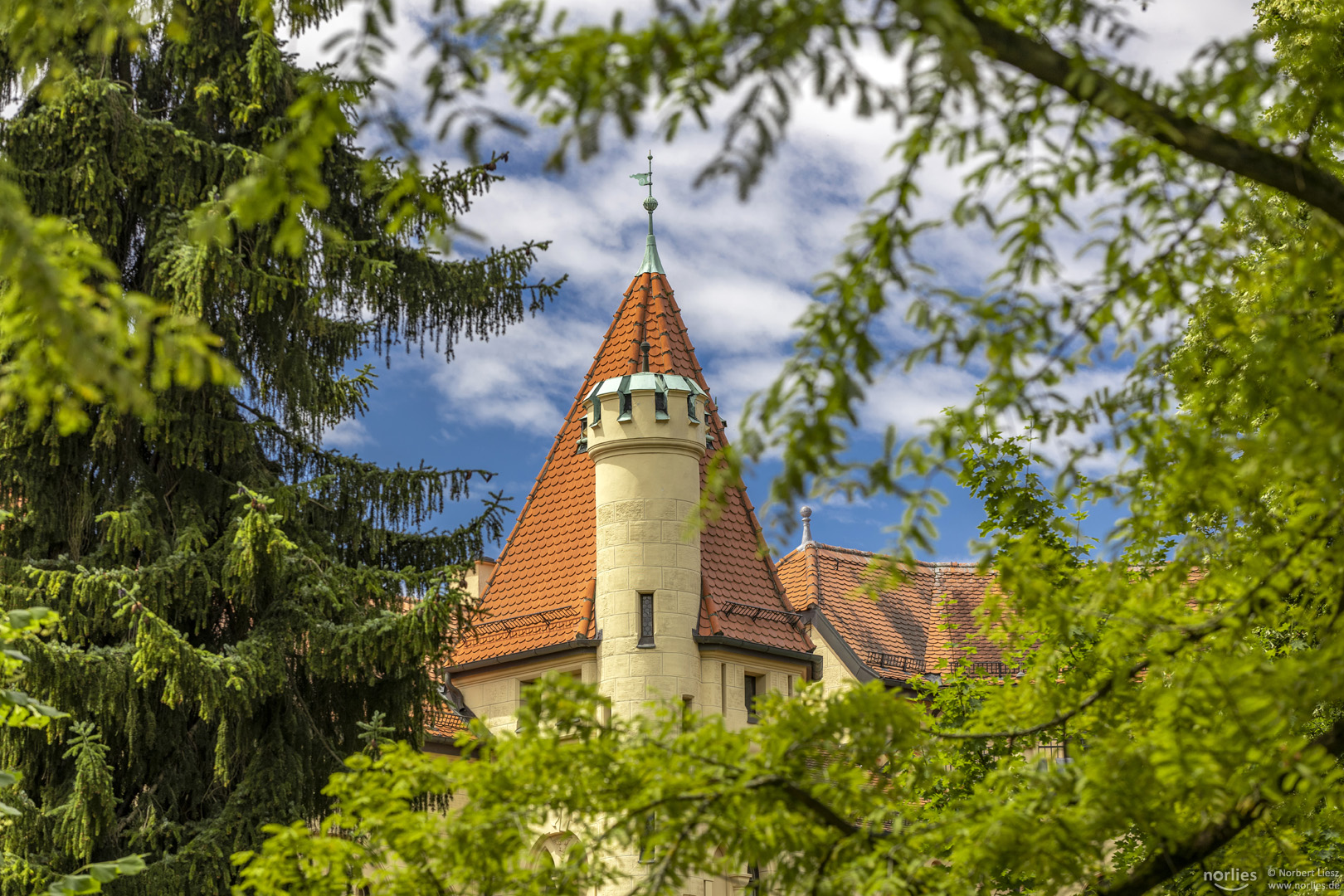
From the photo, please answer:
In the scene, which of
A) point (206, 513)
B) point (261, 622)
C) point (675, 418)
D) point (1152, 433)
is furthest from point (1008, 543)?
point (675, 418)

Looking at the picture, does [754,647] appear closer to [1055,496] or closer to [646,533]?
[646,533]

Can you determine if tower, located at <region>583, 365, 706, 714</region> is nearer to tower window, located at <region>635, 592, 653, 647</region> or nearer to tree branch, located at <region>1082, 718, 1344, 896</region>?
tower window, located at <region>635, 592, 653, 647</region>

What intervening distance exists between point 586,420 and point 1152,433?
52.0 ft

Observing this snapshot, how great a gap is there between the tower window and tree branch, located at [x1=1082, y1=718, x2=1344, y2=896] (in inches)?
560

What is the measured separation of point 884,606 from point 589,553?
376 inches

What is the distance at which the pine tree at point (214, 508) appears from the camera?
11734 millimetres

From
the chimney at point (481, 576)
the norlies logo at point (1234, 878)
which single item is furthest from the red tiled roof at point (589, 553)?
the norlies logo at point (1234, 878)

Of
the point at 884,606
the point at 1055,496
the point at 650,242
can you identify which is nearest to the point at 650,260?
the point at 650,242

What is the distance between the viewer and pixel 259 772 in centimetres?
1242

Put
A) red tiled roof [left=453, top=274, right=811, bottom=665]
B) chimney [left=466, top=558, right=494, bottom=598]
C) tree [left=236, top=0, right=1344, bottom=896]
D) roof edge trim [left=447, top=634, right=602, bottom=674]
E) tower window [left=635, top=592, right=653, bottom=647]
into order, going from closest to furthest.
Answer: tree [left=236, top=0, right=1344, bottom=896] < tower window [left=635, top=592, right=653, bottom=647] < roof edge trim [left=447, top=634, right=602, bottom=674] < red tiled roof [left=453, top=274, right=811, bottom=665] < chimney [left=466, top=558, right=494, bottom=598]

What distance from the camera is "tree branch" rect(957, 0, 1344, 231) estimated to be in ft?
14.4

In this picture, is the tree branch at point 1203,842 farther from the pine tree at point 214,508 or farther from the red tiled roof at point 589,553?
the red tiled roof at point 589,553

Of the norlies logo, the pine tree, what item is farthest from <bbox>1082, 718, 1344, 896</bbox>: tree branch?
the pine tree

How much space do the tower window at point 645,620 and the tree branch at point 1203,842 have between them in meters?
14.2
